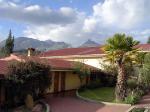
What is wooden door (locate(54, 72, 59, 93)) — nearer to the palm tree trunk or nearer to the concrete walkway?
the palm tree trunk

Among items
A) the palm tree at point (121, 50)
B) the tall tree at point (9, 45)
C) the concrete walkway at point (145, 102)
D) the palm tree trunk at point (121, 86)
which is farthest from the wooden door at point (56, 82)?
the tall tree at point (9, 45)

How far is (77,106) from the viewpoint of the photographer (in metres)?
23.2

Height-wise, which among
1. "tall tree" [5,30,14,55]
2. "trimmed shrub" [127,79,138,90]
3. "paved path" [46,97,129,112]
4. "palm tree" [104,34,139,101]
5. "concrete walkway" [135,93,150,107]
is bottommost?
"paved path" [46,97,129,112]

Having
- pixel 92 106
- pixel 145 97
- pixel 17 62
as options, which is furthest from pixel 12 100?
pixel 145 97

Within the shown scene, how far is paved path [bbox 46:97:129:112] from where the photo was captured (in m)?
21.8

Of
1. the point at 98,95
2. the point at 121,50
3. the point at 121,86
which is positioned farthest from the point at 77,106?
the point at 121,50

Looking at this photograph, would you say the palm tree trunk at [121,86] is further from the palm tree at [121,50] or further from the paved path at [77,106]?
the paved path at [77,106]

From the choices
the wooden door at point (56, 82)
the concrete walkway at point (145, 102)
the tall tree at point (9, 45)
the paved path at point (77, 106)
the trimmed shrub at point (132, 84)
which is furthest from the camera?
the tall tree at point (9, 45)

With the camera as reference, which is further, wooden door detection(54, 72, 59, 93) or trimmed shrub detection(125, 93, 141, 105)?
wooden door detection(54, 72, 59, 93)

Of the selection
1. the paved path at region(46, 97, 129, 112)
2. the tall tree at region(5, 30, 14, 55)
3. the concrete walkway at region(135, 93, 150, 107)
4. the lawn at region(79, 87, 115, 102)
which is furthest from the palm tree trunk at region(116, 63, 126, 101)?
the tall tree at region(5, 30, 14, 55)

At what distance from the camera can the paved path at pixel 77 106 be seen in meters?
21.8

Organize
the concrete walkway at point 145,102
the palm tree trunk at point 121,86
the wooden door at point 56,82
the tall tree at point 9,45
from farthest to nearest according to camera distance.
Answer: the tall tree at point 9,45 < the wooden door at point 56,82 < the palm tree trunk at point 121,86 < the concrete walkway at point 145,102

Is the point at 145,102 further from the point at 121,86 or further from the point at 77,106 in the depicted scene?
the point at 77,106

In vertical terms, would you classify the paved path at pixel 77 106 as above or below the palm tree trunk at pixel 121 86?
below
